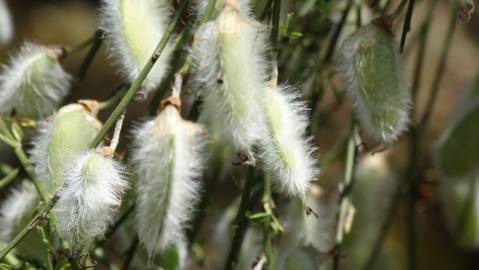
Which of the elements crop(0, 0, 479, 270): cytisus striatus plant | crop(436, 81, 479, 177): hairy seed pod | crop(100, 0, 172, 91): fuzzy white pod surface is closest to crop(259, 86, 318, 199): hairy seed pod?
crop(0, 0, 479, 270): cytisus striatus plant

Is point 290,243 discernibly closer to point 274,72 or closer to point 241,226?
point 241,226

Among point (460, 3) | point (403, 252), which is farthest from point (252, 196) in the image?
point (403, 252)

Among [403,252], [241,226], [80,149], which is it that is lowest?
[403,252]

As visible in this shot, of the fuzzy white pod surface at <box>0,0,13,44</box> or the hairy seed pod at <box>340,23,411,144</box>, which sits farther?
the fuzzy white pod surface at <box>0,0,13,44</box>

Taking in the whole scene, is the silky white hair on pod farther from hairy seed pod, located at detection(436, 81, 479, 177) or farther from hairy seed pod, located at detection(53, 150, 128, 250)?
hairy seed pod, located at detection(436, 81, 479, 177)

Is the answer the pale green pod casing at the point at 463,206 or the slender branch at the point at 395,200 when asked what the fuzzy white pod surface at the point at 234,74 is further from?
the pale green pod casing at the point at 463,206

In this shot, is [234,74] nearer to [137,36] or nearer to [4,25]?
[137,36]

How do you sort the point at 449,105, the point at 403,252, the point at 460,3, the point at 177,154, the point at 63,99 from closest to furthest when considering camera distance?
1. the point at 177,154
2. the point at 460,3
3. the point at 63,99
4. the point at 403,252
5. the point at 449,105
